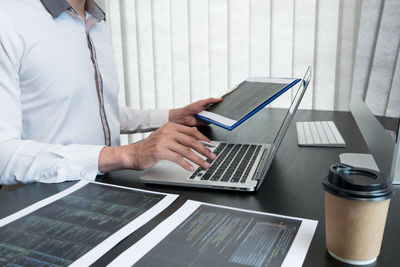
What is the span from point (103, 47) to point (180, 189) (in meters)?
0.69

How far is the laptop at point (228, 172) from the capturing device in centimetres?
79

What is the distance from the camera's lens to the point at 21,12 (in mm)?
1033

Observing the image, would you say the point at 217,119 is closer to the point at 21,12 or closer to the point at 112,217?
the point at 112,217

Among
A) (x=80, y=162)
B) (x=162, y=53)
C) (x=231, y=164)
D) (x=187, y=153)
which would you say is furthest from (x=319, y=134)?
(x=162, y=53)

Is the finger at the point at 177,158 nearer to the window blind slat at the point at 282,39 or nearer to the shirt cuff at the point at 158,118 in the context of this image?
the shirt cuff at the point at 158,118

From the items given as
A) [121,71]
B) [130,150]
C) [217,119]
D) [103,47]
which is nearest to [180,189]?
[130,150]

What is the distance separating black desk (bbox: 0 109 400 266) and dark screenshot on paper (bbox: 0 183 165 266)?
45 mm

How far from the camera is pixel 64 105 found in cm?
110

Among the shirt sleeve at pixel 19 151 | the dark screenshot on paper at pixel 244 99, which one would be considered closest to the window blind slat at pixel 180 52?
the dark screenshot on paper at pixel 244 99

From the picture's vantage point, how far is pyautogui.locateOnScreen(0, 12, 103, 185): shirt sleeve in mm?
860

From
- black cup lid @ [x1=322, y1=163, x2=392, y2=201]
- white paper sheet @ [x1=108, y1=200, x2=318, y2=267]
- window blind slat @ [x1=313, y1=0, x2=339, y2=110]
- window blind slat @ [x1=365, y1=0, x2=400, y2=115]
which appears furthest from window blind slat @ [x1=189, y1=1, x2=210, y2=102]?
black cup lid @ [x1=322, y1=163, x2=392, y2=201]

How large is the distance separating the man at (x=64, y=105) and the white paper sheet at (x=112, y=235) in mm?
82

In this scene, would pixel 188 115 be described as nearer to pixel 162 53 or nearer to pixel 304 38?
pixel 304 38

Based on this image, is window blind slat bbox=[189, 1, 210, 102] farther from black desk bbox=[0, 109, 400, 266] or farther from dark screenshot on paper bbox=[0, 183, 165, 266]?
dark screenshot on paper bbox=[0, 183, 165, 266]
